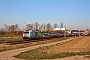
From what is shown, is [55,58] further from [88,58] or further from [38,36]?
[38,36]

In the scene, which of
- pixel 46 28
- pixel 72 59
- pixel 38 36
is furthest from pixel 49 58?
pixel 46 28

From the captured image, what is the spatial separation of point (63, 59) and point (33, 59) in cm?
253

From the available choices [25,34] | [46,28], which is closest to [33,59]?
[25,34]

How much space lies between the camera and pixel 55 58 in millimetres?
16953

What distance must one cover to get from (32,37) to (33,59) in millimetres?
43645

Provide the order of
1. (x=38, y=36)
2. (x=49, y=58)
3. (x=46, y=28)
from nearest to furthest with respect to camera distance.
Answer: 1. (x=49, y=58)
2. (x=38, y=36)
3. (x=46, y=28)

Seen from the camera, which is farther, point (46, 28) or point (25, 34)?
point (46, 28)

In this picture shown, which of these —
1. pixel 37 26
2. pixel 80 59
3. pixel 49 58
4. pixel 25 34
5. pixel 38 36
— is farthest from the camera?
pixel 37 26

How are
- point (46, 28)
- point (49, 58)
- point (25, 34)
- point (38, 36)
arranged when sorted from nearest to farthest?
point (49, 58) < point (25, 34) < point (38, 36) < point (46, 28)

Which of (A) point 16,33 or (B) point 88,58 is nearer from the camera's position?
(B) point 88,58

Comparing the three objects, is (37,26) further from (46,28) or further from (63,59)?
(63,59)

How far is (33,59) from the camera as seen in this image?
53.5 feet

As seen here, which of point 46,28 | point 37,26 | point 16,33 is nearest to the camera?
point 16,33

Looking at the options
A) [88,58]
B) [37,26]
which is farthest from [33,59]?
[37,26]
